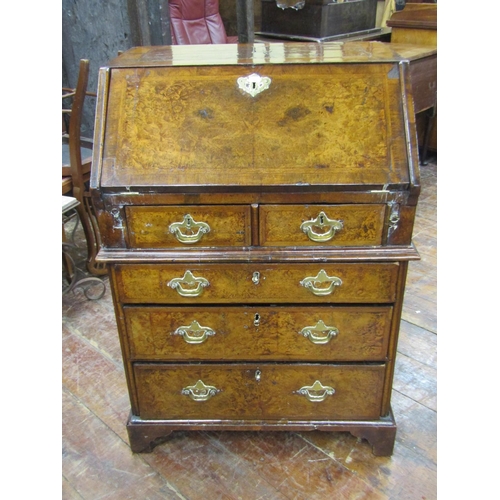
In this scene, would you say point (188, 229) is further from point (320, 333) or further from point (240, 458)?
point (240, 458)

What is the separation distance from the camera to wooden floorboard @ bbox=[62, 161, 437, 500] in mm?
1643

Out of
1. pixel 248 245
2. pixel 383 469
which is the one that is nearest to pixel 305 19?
pixel 248 245

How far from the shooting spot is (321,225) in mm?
1368

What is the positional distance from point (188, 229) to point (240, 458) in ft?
3.04

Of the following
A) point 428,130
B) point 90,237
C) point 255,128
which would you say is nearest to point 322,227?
point 255,128

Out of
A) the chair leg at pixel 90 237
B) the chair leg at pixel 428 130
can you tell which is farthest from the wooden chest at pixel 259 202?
the chair leg at pixel 428 130

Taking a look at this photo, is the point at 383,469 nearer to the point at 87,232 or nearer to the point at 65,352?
the point at 65,352

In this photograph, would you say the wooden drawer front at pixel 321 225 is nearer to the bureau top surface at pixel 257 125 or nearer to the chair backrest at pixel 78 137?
the bureau top surface at pixel 257 125

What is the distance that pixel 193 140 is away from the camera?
138 cm

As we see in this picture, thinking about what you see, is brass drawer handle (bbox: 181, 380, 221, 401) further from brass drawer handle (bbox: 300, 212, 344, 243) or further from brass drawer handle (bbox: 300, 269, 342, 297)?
brass drawer handle (bbox: 300, 212, 344, 243)

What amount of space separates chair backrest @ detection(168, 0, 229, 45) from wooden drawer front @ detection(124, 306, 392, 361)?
2869mm

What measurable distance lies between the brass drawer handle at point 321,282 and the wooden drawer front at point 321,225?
0.11 meters

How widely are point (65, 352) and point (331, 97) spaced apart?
1723 millimetres

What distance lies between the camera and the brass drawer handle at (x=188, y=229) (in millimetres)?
1379
